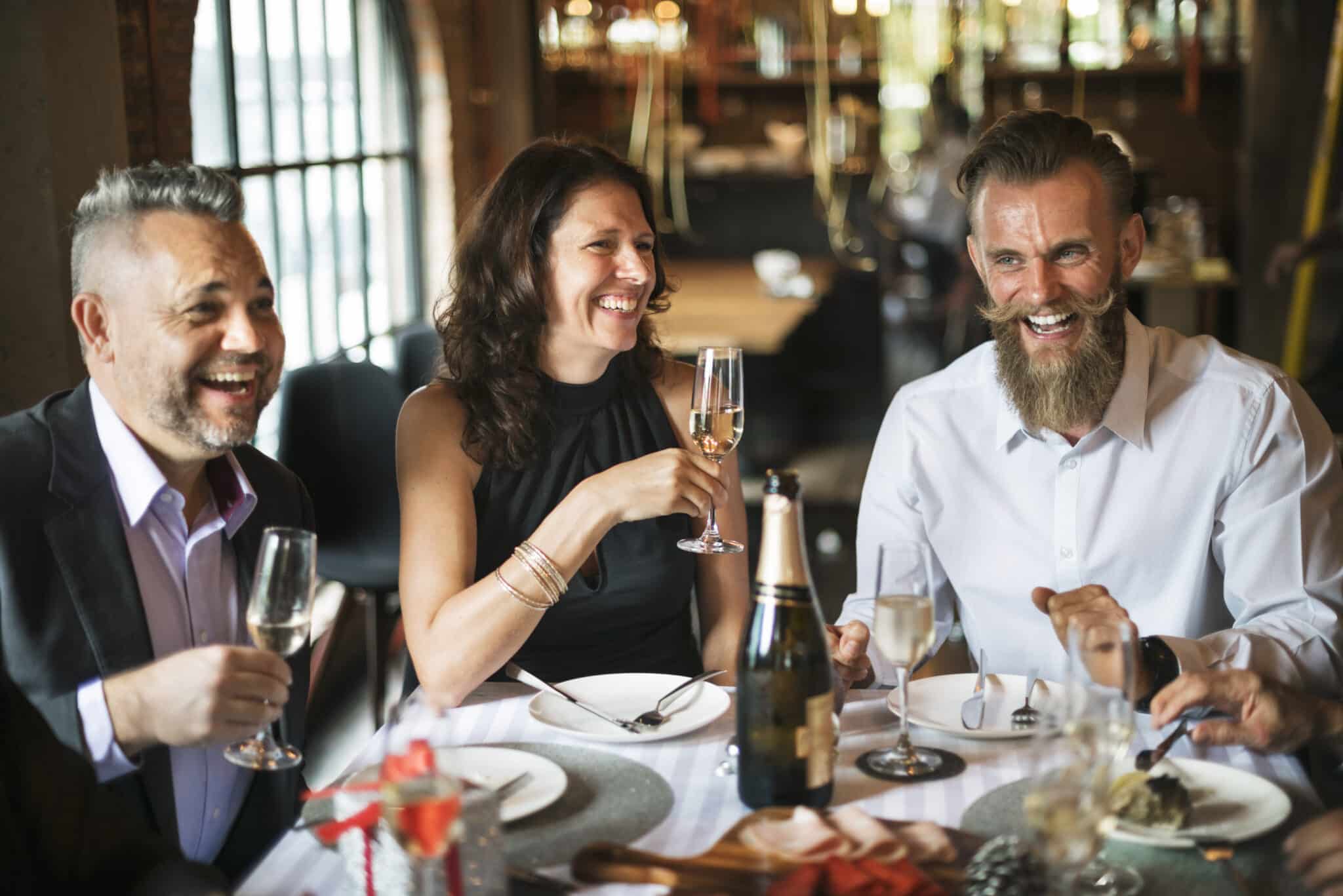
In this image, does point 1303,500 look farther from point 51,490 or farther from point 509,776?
point 51,490

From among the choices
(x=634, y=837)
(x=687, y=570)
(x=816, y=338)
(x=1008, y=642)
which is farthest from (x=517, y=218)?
(x=816, y=338)

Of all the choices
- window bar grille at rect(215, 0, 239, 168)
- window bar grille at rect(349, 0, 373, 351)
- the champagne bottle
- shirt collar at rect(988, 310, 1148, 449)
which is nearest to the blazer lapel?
the champagne bottle

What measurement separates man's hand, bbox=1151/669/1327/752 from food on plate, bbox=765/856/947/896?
48 centimetres

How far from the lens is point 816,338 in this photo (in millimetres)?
6227

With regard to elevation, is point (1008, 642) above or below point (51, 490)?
below

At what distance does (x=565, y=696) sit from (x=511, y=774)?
0.75ft

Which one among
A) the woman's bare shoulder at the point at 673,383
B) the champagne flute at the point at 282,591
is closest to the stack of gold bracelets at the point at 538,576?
the champagne flute at the point at 282,591

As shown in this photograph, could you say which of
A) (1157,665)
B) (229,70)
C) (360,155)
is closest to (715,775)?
(1157,665)

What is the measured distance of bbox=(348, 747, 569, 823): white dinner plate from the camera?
1.36 metres

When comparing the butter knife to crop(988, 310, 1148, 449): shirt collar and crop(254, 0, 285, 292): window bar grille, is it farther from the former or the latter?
crop(254, 0, 285, 292): window bar grille

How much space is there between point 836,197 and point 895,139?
0.55 meters

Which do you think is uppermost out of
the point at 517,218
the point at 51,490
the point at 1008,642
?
the point at 517,218

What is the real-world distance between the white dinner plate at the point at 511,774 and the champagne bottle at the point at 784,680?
0.19 m

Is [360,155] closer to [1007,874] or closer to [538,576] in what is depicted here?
[538,576]
